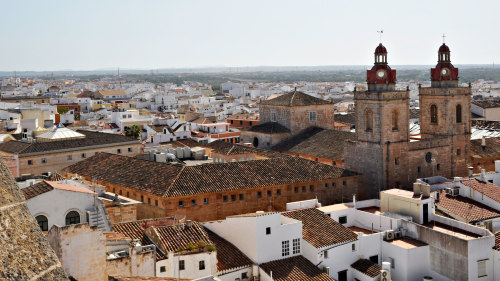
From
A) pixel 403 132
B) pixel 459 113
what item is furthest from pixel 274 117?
pixel 459 113

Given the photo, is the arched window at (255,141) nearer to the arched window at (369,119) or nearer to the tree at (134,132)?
the arched window at (369,119)

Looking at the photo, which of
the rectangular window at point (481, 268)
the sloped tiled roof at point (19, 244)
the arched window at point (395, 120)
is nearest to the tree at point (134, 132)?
the arched window at point (395, 120)

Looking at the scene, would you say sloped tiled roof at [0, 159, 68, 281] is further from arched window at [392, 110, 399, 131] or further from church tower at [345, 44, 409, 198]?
arched window at [392, 110, 399, 131]

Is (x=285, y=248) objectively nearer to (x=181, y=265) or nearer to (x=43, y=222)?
(x=181, y=265)

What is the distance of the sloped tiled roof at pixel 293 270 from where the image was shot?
20.2 metres

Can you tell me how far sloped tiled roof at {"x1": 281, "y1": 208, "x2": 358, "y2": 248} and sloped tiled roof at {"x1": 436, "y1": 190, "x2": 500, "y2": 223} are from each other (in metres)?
5.02

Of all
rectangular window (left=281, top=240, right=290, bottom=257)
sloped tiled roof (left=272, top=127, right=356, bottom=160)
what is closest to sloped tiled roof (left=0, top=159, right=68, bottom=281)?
rectangular window (left=281, top=240, right=290, bottom=257)

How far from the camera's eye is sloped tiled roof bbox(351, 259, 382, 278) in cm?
2188

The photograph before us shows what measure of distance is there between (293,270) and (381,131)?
13234mm

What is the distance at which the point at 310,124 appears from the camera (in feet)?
143

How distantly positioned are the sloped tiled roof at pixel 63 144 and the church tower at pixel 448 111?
19.9 metres

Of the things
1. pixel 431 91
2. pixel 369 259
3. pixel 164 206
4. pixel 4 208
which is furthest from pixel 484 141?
pixel 4 208

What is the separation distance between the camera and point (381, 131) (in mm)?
31828

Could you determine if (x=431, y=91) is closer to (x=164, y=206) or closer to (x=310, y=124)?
(x=310, y=124)
